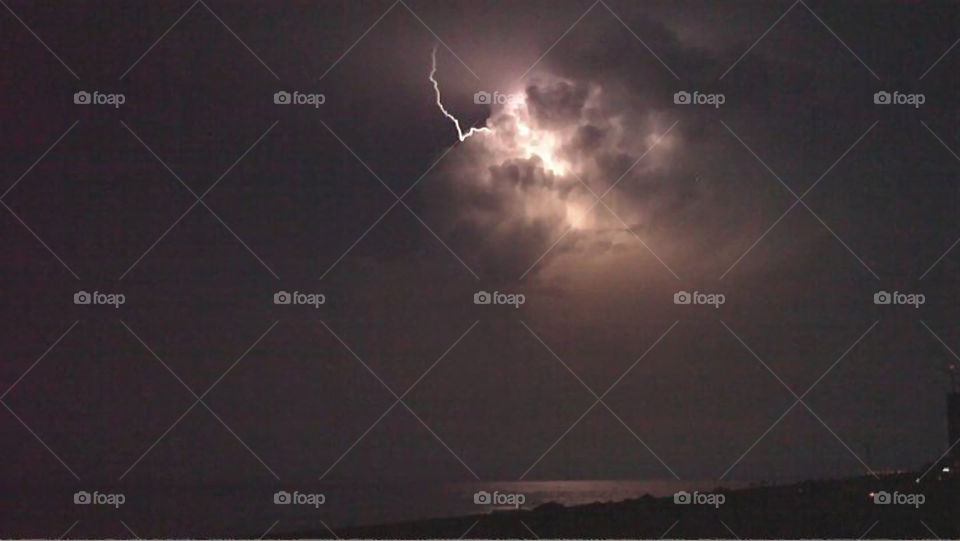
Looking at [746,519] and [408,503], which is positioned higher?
[408,503]

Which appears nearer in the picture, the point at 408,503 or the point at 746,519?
the point at 746,519

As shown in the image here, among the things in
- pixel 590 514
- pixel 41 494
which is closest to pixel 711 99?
pixel 590 514

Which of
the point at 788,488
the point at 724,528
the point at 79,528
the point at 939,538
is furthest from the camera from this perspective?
the point at 788,488

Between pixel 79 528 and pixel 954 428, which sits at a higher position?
pixel 954 428

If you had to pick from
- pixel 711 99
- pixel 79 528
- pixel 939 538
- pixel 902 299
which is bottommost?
pixel 939 538

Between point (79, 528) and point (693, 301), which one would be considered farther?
point (79, 528)

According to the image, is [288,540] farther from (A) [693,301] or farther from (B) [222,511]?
(B) [222,511]

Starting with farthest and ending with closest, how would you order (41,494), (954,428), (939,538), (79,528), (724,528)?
(954,428) < (41,494) < (79,528) < (724,528) < (939,538)
